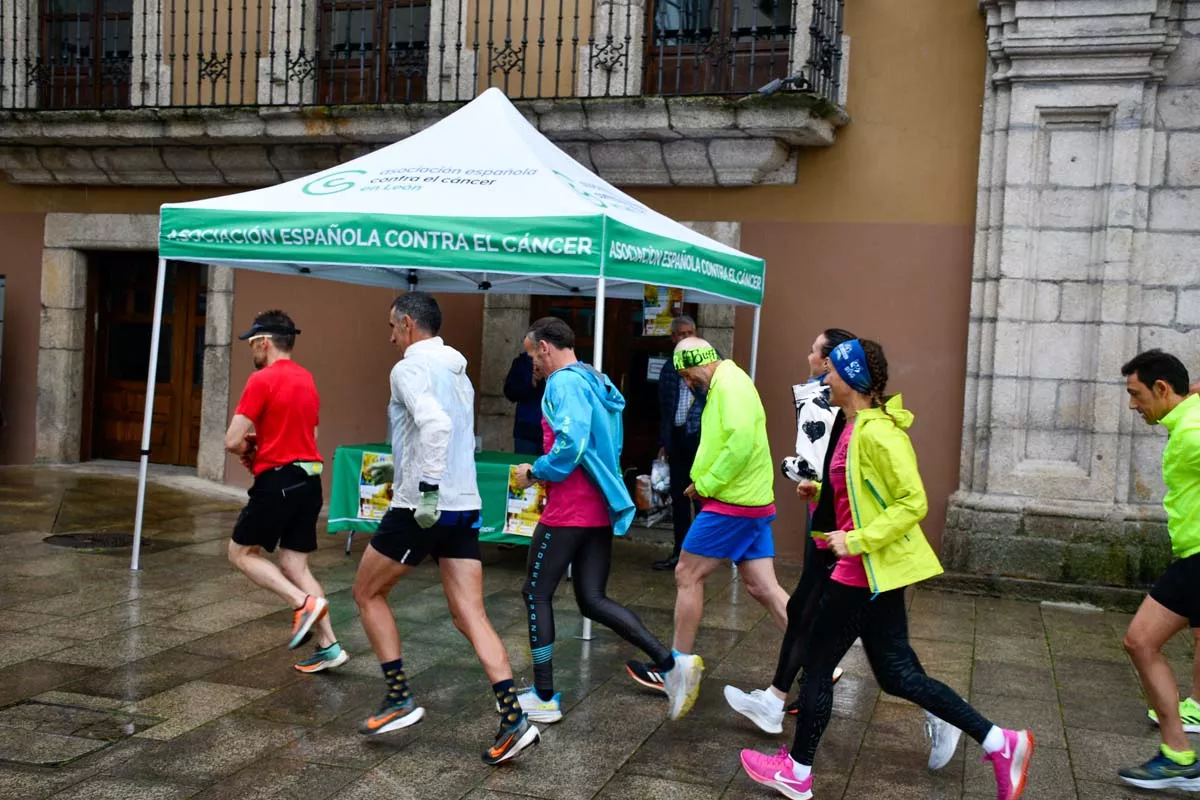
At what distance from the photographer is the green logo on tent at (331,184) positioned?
791 centimetres

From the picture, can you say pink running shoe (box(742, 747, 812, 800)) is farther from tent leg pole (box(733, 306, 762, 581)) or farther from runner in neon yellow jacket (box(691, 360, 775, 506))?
tent leg pole (box(733, 306, 762, 581))

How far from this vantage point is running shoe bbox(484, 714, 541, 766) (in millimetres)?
4949

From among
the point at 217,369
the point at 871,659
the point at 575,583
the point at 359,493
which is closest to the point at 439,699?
the point at 575,583

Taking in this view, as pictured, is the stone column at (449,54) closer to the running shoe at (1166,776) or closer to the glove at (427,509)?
the glove at (427,509)

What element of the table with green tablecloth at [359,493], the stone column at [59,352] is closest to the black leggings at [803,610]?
the table with green tablecloth at [359,493]

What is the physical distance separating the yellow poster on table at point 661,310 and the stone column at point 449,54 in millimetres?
2546

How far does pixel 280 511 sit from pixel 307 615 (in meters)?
0.53

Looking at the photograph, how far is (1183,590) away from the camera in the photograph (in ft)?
16.7

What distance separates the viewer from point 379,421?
37.8 feet

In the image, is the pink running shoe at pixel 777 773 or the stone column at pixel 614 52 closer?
the pink running shoe at pixel 777 773

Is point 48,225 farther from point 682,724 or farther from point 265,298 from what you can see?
point 682,724

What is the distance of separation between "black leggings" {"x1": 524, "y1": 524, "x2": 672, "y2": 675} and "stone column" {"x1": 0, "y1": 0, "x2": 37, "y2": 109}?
31.3 feet

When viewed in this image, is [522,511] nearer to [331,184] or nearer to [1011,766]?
[331,184]

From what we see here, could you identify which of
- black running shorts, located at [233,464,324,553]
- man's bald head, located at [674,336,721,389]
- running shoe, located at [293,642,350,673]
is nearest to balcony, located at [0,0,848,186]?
man's bald head, located at [674,336,721,389]
